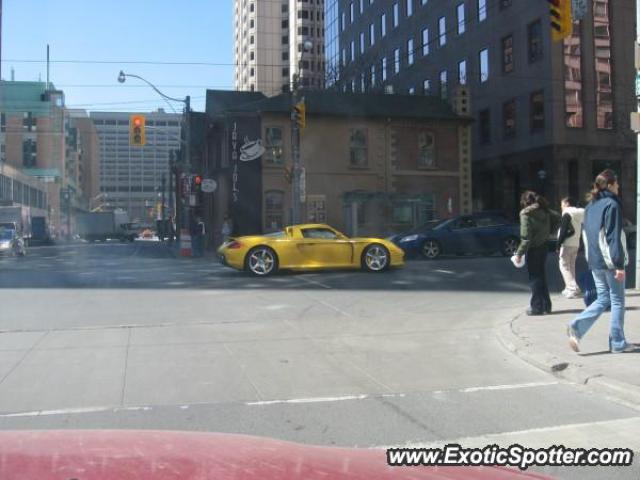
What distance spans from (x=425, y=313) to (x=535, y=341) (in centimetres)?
301

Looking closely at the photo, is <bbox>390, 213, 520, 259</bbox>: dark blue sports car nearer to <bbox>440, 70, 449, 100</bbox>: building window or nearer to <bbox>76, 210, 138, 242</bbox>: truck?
<bbox>440, 70, 449, 100</bbox>: building window

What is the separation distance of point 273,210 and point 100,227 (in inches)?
1530

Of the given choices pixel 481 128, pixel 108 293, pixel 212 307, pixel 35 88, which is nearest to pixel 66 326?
pixel 212 307

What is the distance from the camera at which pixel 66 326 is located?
381 inches

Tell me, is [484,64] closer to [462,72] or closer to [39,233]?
[462,72]

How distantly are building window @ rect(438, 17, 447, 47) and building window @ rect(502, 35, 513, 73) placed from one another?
249 inches

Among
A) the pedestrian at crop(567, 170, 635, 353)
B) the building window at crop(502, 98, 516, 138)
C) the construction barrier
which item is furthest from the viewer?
the building window at crop(502, 98, 516, 138)

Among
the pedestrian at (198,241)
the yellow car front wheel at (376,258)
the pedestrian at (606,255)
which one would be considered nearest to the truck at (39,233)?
the pedestrian at (198,241)

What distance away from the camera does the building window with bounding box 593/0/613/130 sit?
33.2m

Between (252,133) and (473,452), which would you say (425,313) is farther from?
(252,133)

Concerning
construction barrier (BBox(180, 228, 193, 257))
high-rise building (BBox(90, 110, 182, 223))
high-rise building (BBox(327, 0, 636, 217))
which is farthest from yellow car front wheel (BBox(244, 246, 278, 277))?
high-rise building (BBox(90, 110, 182, 223))

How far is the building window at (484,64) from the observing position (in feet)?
124

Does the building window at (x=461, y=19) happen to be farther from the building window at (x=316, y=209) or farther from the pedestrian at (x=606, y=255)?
the pedestrian at (x=606, y=255)

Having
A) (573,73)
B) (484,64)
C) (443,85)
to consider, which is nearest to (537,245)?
(573,73)
